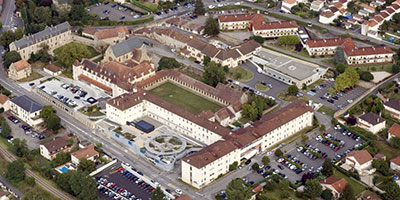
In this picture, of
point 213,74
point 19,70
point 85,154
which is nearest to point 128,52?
point 213,74

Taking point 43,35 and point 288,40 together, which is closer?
point 43,35

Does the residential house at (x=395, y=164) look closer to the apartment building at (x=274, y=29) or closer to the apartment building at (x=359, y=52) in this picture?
A: the apartment building at (x=359, y=52)

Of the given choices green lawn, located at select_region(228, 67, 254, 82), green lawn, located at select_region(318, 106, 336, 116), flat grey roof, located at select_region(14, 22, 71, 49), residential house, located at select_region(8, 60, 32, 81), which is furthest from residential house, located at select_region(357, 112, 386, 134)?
flat grey roof, located at select_region(14, 22, 71, 49)

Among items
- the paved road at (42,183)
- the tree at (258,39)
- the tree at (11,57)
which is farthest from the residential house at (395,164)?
the tree at (11,57)

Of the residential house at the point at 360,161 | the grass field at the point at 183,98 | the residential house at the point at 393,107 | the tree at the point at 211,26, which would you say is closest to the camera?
the residential house at the point at 360,161

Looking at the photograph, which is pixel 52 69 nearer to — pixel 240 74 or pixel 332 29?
pixel 240 74

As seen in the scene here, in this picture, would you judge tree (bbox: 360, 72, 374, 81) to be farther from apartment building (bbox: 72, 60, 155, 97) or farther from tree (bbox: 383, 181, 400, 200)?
apartment building (bbox: 72, 60, 155, 97)
